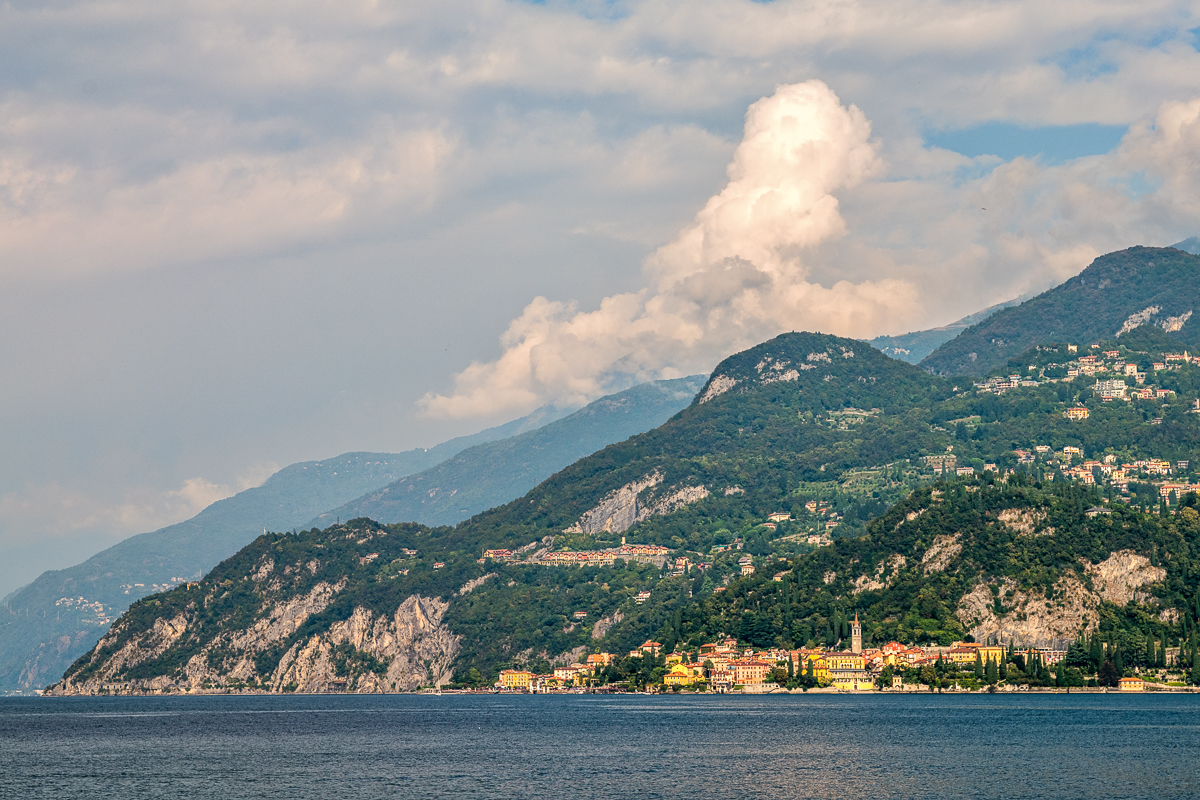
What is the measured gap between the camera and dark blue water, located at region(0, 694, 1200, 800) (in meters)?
105

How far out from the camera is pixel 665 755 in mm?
127438

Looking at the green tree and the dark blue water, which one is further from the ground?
the green tree

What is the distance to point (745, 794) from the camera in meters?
101

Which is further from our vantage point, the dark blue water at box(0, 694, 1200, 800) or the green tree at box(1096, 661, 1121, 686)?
Answer: the green tree at box(1096, 661, 1121, 686)

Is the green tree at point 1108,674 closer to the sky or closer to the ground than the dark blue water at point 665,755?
closer to the sky

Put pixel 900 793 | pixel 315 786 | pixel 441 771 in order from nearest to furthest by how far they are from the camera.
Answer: pixel 900 793 → pixel 315 786 → pixel 441 771

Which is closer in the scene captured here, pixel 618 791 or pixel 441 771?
pixel 618 791

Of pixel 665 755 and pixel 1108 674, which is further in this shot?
pixel 1108 674

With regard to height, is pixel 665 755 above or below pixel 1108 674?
below

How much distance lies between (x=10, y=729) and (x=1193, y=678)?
162 m

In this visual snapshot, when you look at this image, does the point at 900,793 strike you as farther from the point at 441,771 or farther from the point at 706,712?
the point at 706,712

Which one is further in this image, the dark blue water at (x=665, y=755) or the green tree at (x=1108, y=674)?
the green tree at (x=1108, y=674)

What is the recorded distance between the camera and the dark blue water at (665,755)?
345 ft

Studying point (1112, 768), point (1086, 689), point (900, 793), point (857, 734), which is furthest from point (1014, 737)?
point (1086, 689)
